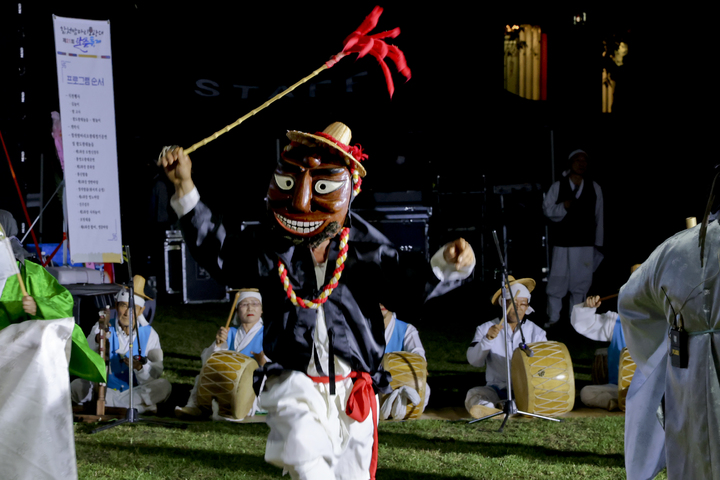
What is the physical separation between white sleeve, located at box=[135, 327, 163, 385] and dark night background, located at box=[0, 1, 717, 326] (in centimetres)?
393

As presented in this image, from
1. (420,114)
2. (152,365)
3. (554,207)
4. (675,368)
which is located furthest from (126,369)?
(420,114)

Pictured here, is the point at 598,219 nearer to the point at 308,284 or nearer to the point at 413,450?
the point at 413,450

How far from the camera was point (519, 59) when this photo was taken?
12922 millimetres

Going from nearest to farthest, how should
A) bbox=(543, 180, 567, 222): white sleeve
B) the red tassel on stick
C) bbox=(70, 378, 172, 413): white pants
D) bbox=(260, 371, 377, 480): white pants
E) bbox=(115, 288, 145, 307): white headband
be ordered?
bbox=(260, 371, 377, 480): white pants < the red tassel on stick < bbox=(70, 378, 172, 413): white pants < bbox=(115, 288, 145, 307): white headband < bbox=(543, 180, 567, 222): white sleeve

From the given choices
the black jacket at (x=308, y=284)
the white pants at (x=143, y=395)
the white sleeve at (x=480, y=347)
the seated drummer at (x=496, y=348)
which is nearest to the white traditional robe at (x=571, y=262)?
the seated drummer at (x=496, y=348)

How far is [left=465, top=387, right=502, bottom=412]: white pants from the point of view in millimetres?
5578

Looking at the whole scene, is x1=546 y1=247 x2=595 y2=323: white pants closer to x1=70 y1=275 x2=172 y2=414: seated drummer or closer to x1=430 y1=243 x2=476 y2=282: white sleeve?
x1=70 y1=275 x2=172 y2=414: seated drummer

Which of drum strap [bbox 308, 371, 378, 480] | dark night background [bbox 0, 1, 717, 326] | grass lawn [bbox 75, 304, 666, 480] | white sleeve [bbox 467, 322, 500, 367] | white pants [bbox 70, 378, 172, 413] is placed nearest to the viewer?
drum strap [bbox 308, 371, 378, 480]

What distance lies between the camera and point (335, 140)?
303cm

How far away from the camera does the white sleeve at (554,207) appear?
8.58 meters

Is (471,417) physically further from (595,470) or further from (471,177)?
(471,177)

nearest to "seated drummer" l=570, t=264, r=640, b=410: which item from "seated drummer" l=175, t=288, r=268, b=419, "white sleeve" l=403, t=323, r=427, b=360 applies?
"white sleeve" l=403, t=323, r=427, b=360

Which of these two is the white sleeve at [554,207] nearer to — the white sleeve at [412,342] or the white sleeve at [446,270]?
the white sleeve at [412,342]

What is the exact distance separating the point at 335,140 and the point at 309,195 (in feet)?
0.91
